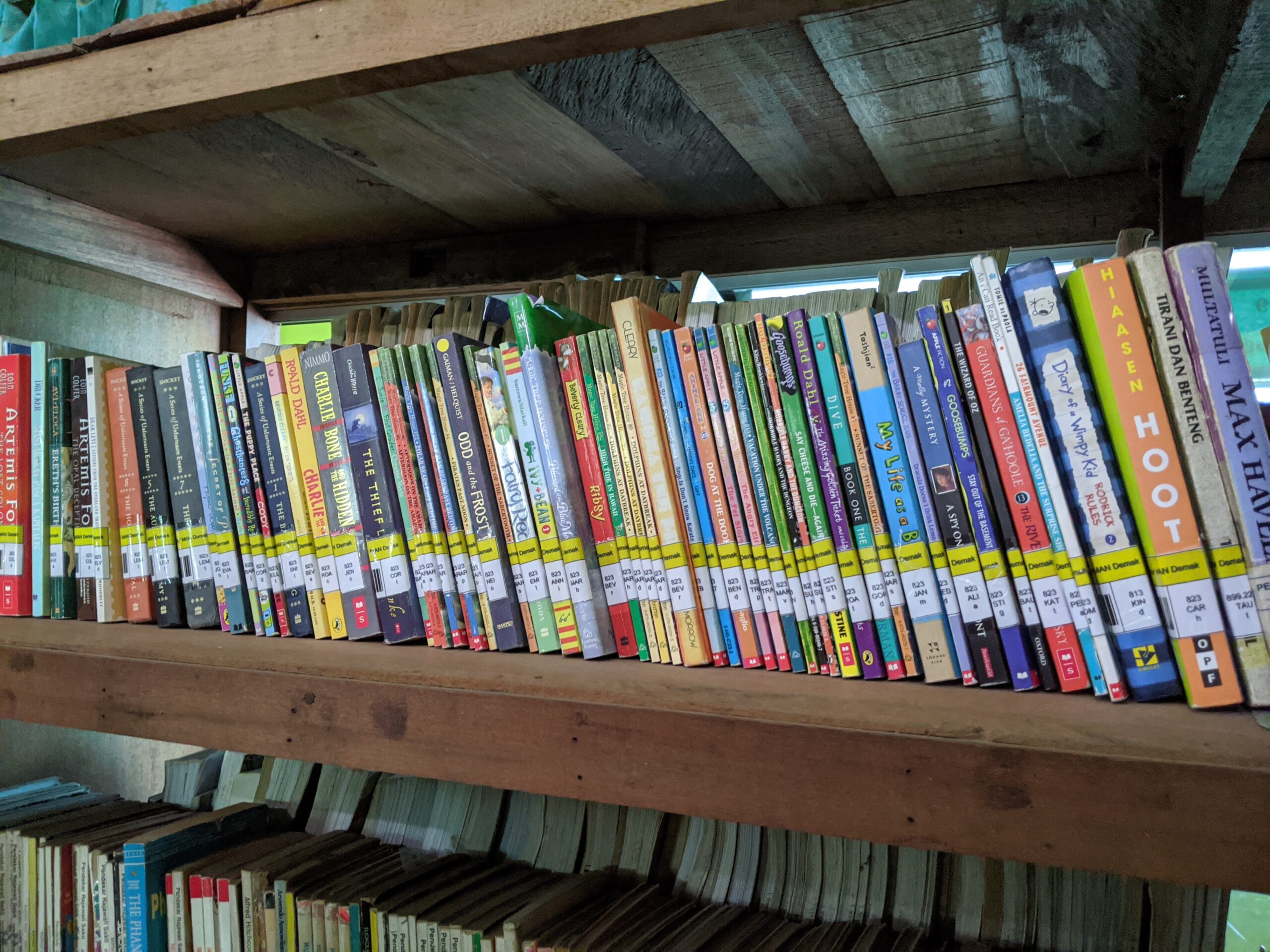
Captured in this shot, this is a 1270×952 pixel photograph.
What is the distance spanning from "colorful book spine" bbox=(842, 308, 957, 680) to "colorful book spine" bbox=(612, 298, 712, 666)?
173 mm

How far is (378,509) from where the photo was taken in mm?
828

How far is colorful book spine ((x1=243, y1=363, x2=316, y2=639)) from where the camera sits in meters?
0.88

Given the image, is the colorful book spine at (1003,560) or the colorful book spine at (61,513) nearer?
the colorful book spine at (1003,560)

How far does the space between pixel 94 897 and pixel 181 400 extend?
0.60 metres

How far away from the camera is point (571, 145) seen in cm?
101

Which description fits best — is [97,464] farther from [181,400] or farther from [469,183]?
[469,183]

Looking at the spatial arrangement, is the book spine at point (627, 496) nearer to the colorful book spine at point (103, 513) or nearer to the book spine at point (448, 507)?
the book spine at point (448, 507)

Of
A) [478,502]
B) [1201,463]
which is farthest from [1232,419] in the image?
[478,502]

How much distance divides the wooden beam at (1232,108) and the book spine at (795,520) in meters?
0.43

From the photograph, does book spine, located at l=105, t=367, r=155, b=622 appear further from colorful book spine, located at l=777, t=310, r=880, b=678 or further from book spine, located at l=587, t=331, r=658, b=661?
colorful book spine, located at l=777, t=310, r=880, b=678

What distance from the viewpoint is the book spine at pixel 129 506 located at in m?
0.96

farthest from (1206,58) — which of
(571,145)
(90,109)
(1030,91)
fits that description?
(90,109)

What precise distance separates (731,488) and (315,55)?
20.5 inches

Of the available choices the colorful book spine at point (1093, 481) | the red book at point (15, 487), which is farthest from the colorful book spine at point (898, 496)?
the red book at point (15, 487)
